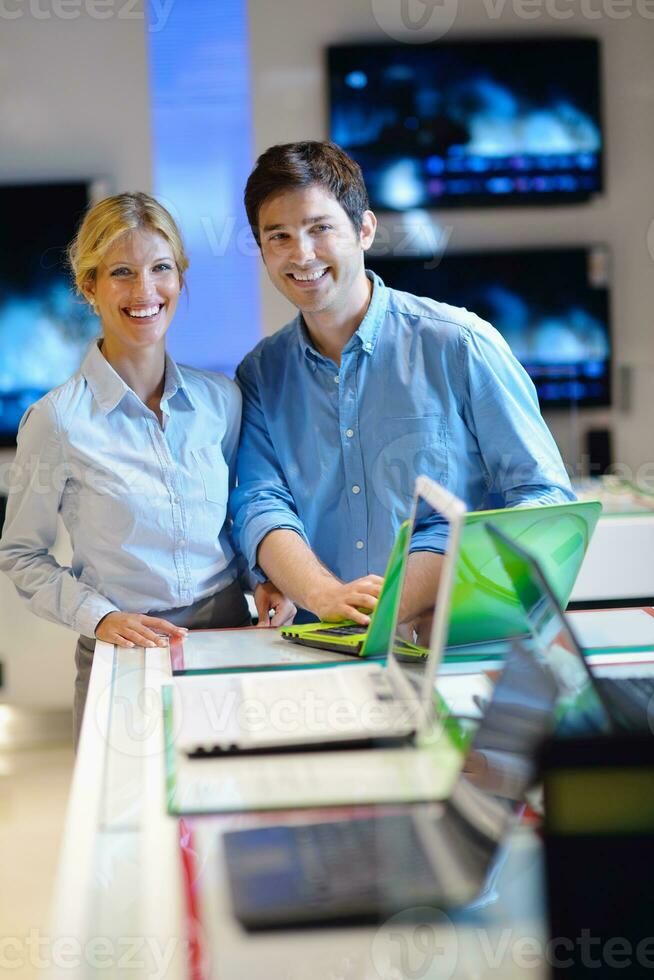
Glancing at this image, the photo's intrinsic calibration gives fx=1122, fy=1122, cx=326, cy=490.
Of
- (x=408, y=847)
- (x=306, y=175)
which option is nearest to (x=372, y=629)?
(x=408, y=847)

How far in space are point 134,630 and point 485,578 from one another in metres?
0.64

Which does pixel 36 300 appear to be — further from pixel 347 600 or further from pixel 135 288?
pixel 347 600

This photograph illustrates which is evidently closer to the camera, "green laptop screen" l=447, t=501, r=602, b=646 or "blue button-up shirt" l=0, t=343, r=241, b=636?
"green laptop screen" l=447, t=501, r=602, b=646

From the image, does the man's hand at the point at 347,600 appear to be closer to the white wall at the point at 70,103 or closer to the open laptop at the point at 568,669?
the open laptop at the point at 568,669

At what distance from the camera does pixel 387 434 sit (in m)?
2.12

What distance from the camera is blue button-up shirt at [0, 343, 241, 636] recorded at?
6.45 feet

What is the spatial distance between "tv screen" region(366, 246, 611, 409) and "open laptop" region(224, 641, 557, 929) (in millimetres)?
2819

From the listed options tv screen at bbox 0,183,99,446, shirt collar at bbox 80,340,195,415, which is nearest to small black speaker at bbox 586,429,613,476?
tv screen at bbox 0,183,99,446

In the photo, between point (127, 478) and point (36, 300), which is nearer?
point (127, 478)

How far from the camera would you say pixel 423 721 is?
140 centimetres

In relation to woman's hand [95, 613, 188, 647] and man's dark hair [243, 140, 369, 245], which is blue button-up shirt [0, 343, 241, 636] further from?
man's dark hair [243, 140, 369, 245]

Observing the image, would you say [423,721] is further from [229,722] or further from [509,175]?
[509,175]

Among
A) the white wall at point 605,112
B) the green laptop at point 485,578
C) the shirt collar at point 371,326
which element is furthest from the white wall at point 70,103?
the green laptop at point 485,578

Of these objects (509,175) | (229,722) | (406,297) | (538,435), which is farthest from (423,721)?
(509,175)
